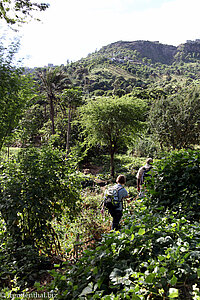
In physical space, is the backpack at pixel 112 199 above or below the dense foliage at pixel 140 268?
below

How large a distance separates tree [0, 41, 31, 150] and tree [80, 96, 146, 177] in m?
6.79

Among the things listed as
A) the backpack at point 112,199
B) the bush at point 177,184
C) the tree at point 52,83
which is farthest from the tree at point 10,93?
the tree at point 52,83

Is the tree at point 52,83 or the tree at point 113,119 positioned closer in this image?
the tree at point 113,119

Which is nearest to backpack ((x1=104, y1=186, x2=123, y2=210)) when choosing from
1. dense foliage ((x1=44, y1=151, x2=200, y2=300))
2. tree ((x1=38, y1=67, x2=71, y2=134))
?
dense foliage ((x1=44, y1=151, x2=200, y2=300))

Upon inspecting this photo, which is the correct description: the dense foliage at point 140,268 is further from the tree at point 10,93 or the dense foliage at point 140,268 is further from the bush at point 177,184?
the tree at point 10,93

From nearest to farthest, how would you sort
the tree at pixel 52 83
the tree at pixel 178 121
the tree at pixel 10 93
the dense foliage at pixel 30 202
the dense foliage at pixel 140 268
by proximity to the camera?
the dense foliage at pixel 140 268 < the dense foliage at pixel 30 202 < the tree at pixel 10 93 < the tree at pixel 178 121 < the tree at pixel 52 83

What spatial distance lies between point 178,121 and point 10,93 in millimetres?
9923

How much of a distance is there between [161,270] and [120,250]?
52 cm

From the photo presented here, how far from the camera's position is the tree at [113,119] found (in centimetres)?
1076

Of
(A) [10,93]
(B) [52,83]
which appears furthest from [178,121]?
(B) [52,83]

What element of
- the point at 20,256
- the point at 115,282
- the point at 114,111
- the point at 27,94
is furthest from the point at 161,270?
the point at 114,111

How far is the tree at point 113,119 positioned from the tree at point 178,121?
172 cm

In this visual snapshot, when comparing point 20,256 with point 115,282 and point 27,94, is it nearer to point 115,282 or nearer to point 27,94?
point 115,282

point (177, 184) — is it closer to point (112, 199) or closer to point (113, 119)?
point (112, 199)
